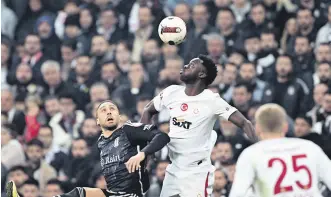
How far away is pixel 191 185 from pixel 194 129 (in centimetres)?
56

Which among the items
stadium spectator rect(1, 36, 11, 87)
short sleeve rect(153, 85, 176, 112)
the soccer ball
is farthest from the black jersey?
stadium spectator rect(1, 36, 11, 87)

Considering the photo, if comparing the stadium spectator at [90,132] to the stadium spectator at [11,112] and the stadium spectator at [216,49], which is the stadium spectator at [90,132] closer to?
the stadium spectator at [11,112]

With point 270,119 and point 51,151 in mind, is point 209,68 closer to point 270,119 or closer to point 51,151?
point 270,119

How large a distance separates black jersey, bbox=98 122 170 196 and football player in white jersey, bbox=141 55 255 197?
43 centimetres

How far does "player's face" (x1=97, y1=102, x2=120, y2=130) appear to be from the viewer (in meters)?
11.4

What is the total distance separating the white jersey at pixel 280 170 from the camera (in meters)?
9.26

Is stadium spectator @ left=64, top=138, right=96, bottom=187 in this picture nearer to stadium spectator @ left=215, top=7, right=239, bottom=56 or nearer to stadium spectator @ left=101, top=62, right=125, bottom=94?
stadium spectator @ left=101, top=62, right=125, bottom=94

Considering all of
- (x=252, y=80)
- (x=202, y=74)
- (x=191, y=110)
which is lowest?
(x=252, y=80)

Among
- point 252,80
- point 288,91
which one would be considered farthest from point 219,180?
point 252,80

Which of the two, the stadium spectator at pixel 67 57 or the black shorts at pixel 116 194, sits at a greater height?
the stadium spectator at pixel 67 57

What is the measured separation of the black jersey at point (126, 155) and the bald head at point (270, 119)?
6.29ft

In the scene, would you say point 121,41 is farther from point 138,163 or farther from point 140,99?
point 138,163

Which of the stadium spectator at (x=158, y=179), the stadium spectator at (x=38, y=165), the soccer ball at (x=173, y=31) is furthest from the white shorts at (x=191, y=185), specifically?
the stadium spectator at (x=38, y=165)

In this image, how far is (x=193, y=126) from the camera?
11.5 m
